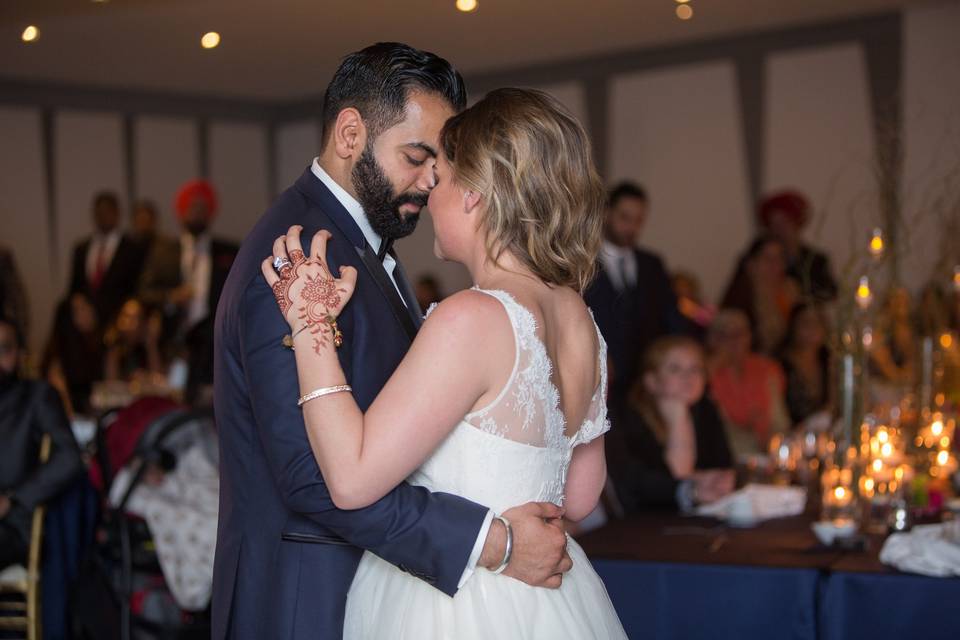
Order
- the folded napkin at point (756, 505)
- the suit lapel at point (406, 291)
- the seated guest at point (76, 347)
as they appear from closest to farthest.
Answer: the suit lapel at point (406, 291) → the folded napkin at point (756, 505) → the seated guest at point (76, 347)

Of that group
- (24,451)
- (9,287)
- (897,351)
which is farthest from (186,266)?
(24,451)

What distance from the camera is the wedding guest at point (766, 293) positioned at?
24.2 feet

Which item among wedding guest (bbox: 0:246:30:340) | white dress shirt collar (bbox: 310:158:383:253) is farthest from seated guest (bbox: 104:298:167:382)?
white dress shirt collar (bbox: 310:158:383:253)

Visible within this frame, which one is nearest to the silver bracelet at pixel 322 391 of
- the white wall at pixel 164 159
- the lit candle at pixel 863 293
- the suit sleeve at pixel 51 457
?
the lit candle at pixel 863 293

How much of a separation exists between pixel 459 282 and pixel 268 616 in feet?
29.0

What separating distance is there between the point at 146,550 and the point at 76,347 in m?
Answer: 4.89

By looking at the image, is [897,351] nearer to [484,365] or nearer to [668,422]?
[668,422]

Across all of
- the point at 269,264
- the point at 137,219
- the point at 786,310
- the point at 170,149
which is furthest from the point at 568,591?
the point at 170,149

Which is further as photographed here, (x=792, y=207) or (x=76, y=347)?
(x=76, y=347)

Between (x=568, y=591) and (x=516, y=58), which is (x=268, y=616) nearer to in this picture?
(x=568, y=591)

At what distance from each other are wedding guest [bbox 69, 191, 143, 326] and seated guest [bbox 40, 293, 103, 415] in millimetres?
508

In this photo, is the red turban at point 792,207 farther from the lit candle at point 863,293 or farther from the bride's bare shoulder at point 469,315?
the bride's bare shoulder at point 469,315

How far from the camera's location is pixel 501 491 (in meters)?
1.99

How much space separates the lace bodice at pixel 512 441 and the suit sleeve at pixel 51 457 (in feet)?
7.48
